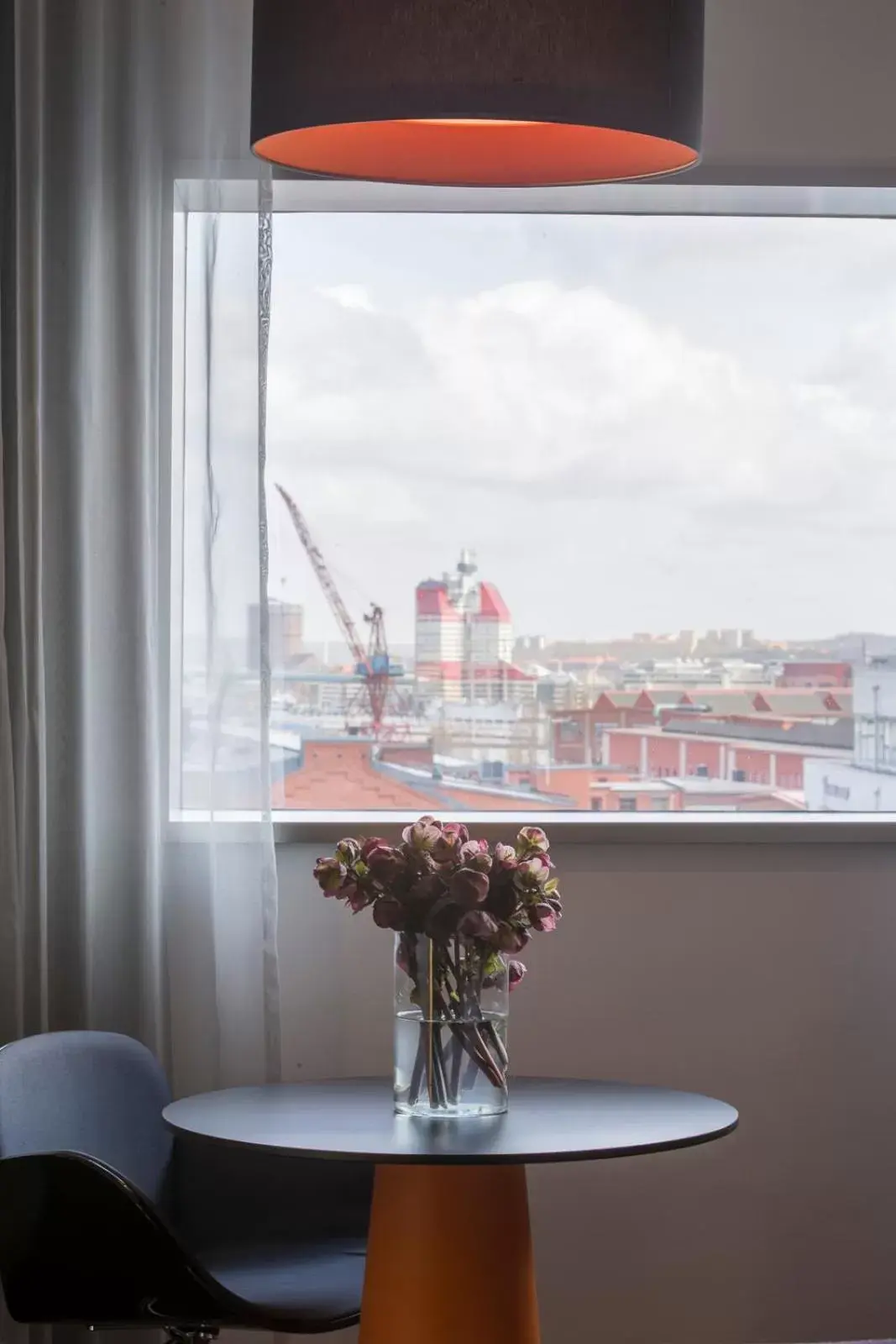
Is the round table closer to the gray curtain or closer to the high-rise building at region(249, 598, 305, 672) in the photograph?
the gray curtain

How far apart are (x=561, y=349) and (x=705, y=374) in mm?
324

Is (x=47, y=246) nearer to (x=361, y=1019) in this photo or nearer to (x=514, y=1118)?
(x=361, y=1019)

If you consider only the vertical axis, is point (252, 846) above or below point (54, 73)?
below

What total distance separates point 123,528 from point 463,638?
2.65 ft

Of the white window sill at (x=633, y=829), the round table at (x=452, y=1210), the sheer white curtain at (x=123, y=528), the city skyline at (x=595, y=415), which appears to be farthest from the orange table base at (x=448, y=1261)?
the city skyline at (x=595, y=415)

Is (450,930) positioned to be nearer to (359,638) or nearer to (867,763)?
(359,638)

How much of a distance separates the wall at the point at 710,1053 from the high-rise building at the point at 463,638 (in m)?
0.45

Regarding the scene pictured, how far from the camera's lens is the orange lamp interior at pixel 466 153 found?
6.83ft

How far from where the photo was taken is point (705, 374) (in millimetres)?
3562

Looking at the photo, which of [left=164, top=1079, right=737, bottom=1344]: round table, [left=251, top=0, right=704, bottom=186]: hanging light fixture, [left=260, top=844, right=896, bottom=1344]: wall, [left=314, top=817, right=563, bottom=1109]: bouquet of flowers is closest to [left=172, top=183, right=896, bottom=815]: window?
[left=260, top=844, right=896, bottom=1344]: wall

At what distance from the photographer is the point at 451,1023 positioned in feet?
7.60

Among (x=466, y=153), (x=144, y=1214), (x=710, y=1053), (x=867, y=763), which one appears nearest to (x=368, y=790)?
(x=710, y=1053)

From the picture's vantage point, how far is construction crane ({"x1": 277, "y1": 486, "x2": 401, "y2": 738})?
11.5 feet

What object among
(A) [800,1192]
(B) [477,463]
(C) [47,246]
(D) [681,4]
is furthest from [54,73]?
(A) [800,1192]
